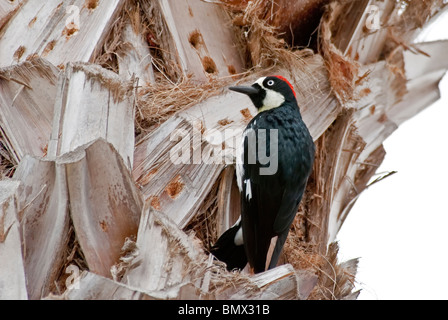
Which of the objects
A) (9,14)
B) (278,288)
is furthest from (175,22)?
(278,288)

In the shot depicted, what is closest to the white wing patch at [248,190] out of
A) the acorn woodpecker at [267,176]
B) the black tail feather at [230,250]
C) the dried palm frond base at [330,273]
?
the acorn woodpecker at [267,176]

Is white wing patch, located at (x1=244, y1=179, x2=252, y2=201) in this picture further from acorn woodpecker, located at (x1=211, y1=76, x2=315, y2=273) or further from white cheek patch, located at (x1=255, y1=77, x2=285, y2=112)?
white cheek patch, located at (x1=255, y1=77, x2=285, y2=112)

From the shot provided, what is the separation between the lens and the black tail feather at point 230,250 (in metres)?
3.08

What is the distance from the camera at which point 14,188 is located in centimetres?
234

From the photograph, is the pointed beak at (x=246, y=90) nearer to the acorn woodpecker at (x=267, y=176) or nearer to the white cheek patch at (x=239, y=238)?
the acorn woodpecker at (x=267, y=176)

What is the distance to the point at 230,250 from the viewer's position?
3.18 metres

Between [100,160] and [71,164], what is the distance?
11 centimetres

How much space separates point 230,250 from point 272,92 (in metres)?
0.92

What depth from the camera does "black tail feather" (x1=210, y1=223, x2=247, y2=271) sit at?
3078 millimetres

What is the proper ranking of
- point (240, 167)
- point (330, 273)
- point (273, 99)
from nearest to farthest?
point (240, 167) → point (330, 273) → point (273, 99)

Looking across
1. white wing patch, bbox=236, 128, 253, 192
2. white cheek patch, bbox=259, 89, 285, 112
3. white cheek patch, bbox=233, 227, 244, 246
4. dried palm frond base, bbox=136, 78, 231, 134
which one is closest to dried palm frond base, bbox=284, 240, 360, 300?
white cheek patch, bbox=233, 227, 244, 246

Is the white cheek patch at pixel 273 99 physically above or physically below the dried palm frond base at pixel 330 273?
above

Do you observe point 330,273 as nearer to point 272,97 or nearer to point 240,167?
point 240,167

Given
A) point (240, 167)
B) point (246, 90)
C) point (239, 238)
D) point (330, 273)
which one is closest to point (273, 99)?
point (246, 90)
